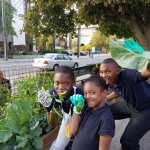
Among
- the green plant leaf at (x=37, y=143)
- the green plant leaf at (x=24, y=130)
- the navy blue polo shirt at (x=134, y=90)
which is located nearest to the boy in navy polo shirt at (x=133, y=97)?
the navy blue polo shirt at (x=134, y=90)

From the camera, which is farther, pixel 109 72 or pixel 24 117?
pixel 109 72

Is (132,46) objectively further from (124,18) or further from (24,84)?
(124,18)

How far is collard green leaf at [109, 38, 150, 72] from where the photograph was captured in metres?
0.74

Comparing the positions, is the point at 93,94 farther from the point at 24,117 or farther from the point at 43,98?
the point at 24,117

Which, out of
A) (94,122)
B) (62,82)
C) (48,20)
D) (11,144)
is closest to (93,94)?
(94,122)

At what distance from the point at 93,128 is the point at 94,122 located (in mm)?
50

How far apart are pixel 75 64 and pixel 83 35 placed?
61269 millimetres

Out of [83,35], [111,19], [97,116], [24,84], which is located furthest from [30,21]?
[83,35]

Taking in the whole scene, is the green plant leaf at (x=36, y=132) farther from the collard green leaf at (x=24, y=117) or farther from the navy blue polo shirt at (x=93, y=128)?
the navy blue polo shirt at (x=93, y=128)

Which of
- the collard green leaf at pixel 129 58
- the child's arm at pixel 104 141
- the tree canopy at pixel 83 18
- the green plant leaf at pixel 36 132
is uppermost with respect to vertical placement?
the tree canopy at pixel 83 18

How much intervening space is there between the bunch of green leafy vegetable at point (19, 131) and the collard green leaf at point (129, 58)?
3.76ft

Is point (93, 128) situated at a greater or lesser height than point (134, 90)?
lesser

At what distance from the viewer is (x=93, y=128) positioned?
48.9 inches

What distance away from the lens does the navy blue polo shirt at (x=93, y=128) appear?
3.85ft
